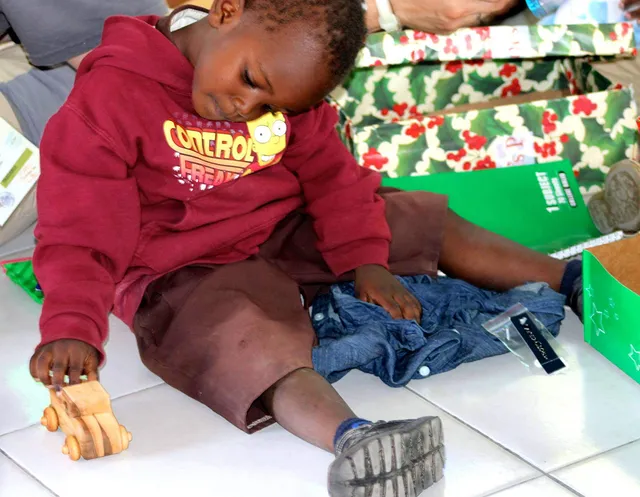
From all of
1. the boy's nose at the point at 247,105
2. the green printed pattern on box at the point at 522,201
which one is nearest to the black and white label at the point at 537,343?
the green printed pattern on box at the point at 522,201

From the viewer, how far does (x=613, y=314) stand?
3.72 ft

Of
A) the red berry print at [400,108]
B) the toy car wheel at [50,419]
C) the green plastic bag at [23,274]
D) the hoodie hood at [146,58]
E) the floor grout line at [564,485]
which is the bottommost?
the green plastic bag at [23,274]

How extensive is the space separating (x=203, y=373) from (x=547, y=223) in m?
0.72

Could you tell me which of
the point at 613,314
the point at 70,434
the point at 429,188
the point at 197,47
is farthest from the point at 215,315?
the point at 429,188

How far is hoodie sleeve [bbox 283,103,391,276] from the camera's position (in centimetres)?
124

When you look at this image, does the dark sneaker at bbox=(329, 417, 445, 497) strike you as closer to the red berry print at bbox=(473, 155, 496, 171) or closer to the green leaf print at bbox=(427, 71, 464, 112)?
the red berry print at bbox=(473, 155, 496, 171)

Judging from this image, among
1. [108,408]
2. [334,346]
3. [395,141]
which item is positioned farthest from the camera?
[395,141]

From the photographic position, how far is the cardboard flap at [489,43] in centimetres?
156

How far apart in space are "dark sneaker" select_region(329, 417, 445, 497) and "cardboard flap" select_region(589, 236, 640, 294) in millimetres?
389

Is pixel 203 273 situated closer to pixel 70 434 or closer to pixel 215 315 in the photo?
pixel 215 315

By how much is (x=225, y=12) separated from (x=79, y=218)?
10.8 inches

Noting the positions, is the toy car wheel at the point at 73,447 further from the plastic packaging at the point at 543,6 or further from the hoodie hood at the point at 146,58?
the plastic packaging at the point at 543,6

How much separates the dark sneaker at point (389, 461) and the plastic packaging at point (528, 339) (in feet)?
0.88

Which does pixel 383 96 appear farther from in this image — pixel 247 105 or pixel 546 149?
pixel 247 105
